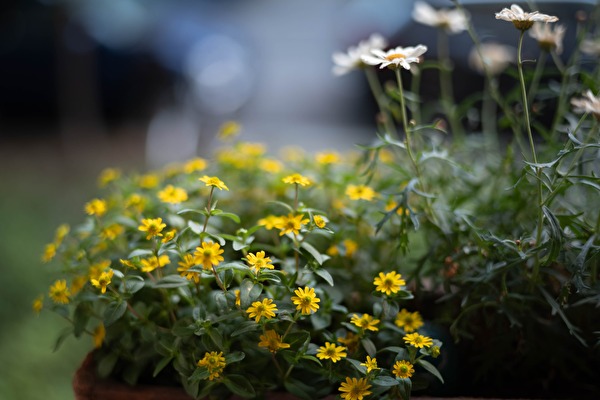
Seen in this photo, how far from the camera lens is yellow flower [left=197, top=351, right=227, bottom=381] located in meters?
0.76

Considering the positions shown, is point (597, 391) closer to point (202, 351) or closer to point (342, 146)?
point (202, 351)

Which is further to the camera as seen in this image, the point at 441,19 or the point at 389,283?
the point at 441,19

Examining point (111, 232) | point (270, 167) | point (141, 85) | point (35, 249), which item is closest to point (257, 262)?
point (111, 232)

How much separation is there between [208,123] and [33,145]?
1017 millimetres

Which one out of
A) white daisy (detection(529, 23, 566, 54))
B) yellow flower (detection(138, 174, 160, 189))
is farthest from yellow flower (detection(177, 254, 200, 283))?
white daisy (detection(529, 23, 566, 54))

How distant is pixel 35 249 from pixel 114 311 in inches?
56.0

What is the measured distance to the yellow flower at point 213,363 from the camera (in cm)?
76

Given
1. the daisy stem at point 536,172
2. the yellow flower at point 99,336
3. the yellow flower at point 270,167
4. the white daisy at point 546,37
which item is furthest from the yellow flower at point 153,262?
the white daisy at point 546,37

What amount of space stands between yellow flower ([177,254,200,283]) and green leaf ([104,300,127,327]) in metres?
0.08

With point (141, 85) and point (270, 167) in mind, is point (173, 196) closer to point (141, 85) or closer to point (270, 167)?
point (270, 167)

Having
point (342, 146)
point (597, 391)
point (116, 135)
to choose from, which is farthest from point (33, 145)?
point (597, 391)

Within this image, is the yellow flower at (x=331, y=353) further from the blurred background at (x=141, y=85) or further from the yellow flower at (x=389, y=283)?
the blurred background at (x=141, y=85)

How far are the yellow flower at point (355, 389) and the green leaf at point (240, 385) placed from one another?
113 mm

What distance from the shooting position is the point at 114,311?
2.65ft
